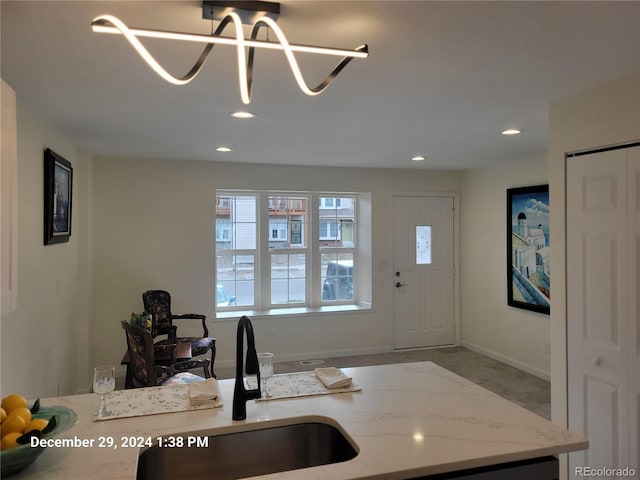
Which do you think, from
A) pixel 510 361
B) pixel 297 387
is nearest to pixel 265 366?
pixel 297 387

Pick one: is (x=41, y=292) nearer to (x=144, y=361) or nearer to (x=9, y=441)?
(x=144, y=361)

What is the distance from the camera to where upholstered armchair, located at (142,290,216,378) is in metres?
4.32

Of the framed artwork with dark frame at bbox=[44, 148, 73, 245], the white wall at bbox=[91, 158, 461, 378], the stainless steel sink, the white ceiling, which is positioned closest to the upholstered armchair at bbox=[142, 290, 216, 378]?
the white wall at bbox=[91, 158, 461, 378]

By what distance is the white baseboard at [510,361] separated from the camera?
468cm

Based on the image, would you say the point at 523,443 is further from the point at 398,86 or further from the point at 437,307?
the point at 437,307

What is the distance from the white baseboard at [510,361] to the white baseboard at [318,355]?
3.46 feet

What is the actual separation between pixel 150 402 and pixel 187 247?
11.0 feet

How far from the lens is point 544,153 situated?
4.51 m

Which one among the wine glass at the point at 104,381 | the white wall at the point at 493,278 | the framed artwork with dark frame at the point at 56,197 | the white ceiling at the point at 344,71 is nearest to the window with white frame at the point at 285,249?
the white wall at the point at 493,278

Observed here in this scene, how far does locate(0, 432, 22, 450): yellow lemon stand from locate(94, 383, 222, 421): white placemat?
44 centimetres

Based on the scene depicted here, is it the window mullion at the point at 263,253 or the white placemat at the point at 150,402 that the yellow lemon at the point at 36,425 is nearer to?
the white placemat at the point at 150,402

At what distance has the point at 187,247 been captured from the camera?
195 inches

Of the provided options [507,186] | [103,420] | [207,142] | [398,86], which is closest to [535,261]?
[507,186]

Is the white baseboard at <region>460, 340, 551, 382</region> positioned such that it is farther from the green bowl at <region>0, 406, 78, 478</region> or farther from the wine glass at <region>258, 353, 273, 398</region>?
the green bowl at <region>0, 406, 78, 478</region>
